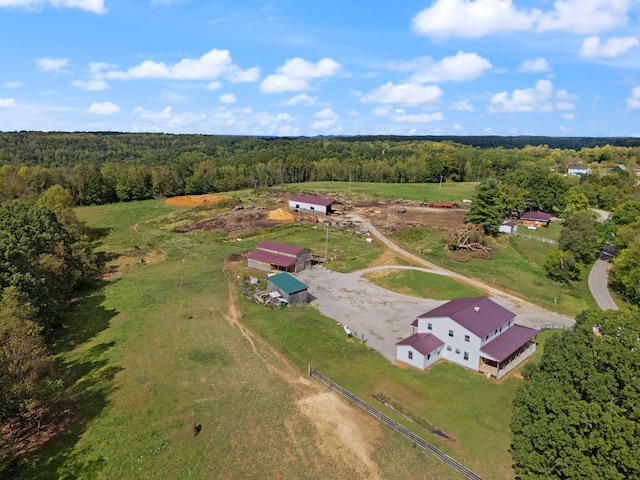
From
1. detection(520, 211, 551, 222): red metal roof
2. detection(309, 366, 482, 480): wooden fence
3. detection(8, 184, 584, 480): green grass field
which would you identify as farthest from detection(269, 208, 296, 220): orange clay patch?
detection(309, 366, 482, 480): wooden fence

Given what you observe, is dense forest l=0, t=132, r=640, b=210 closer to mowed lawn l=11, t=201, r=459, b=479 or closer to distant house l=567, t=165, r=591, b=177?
distant house l=567, t=165, r=591, b=177

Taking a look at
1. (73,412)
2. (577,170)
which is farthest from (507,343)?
(577,170)

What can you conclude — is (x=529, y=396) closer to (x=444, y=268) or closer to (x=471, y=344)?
(x=471, y=344)

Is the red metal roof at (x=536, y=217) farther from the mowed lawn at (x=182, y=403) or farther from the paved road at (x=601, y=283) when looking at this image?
the mowed lawn at (x=182, y=403)

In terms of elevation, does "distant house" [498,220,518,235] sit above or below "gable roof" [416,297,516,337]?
below

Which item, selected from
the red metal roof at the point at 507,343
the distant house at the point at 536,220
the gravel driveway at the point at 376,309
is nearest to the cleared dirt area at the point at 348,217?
the distant house at the point at 536,220
